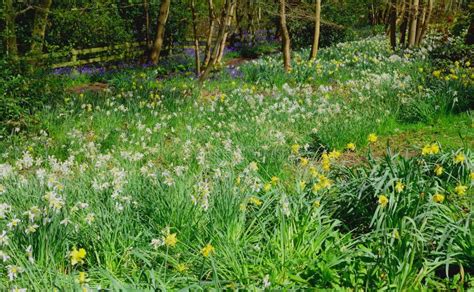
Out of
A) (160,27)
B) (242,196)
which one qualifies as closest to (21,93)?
(242,196)

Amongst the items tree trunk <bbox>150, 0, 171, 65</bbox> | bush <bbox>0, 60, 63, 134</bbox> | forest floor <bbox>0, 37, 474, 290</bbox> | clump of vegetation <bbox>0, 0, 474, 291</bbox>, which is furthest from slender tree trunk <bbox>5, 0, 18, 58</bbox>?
tree trunk <bbox>150, 0, 171, 65</bbox>

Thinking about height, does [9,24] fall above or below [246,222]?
above

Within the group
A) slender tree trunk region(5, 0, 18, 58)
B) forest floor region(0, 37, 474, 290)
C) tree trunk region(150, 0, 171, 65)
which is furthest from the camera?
tree trunk region(150, 0, 171, 65)

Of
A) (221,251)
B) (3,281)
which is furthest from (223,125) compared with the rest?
(3,281)

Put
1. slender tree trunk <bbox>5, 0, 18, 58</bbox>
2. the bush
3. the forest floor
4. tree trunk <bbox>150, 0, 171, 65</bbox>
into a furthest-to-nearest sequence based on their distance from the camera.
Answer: tree trunk <bbox>150, 0, 171, 65</bbox>, slender tree trunk <bbox>5, 0, 18, 58</bbox>, the bush, the forest floor

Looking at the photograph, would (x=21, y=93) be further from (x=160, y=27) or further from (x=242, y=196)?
(x=160, y=27)

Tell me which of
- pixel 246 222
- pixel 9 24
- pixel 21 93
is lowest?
pixel 246 222

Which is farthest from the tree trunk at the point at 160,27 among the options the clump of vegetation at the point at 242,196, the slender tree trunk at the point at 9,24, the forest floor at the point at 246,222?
the forest floor at the point at 246,222

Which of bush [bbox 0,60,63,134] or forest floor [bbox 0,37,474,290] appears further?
bush [bbox 0,60,63,134]

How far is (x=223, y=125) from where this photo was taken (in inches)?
267

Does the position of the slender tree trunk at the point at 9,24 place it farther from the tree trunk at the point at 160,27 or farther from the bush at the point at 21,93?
the tree trunk at the point at 160,27

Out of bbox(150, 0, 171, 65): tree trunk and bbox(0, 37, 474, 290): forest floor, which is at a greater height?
bbox(150, 0, 171, 65): tree trunk

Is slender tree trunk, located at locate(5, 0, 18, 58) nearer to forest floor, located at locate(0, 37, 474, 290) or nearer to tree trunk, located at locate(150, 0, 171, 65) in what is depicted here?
forest floor, located at locate(0, 37, 474, 290)

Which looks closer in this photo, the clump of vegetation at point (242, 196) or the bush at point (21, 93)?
the clump of vegetation at point (242, 196)
